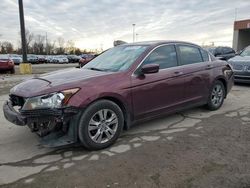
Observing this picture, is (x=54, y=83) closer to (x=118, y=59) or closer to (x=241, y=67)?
(x=118, y=59)

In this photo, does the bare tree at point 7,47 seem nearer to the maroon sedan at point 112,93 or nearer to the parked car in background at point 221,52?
the parked car in background at point 221,52

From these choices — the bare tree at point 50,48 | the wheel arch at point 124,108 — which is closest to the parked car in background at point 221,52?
the wheel arch at point 124,108

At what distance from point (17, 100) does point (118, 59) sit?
1.83 metres

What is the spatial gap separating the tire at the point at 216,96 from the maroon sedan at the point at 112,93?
186 millimetres

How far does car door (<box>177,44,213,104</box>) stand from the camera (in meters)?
5.36

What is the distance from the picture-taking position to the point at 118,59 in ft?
16.2

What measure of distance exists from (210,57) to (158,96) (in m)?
2.07

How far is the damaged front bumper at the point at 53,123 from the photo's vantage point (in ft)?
12.1

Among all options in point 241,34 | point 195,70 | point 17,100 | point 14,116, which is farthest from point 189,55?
point 241,34

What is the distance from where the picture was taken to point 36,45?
3349 inches

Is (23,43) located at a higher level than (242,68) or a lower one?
higher

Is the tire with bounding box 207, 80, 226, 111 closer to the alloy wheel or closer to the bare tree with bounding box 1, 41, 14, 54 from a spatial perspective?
the alloy wheel

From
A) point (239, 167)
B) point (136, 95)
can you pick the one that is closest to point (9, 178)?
point (136, 95)

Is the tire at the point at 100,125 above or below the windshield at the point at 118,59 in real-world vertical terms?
Answer: below
